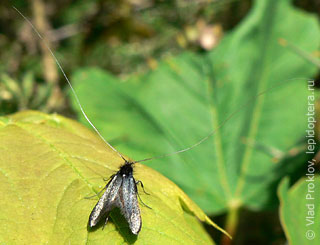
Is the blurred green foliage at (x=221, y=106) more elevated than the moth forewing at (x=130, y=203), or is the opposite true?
the moth forewing at (x=130, y=203)

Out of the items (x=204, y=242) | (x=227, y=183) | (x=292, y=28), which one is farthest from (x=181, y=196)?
(x=292, y=28)

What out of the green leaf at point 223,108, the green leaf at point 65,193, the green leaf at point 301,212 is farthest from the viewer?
the green leaf at point 223,108

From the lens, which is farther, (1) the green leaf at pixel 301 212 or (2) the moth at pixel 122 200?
(1) the green leaf at pixel 301 212

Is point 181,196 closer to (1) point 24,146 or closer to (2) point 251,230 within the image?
(1) point 24,146

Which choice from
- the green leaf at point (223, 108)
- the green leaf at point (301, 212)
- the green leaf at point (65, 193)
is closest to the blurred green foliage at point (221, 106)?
the green leaf at point (223, 108)

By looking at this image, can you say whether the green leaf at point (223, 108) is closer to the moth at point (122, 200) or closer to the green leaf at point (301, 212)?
the green leaf at point (301, 212)

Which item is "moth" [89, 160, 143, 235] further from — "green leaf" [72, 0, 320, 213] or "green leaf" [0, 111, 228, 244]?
"green leaf" [72, 0, 320, 213]

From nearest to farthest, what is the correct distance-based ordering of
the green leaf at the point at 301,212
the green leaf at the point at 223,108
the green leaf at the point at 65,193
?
the green leaf at the point at 65,193 → the green leaf at the point at 301,212 → the green leaf at the point at 223,108

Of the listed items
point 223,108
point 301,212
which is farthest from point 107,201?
point 223,108
